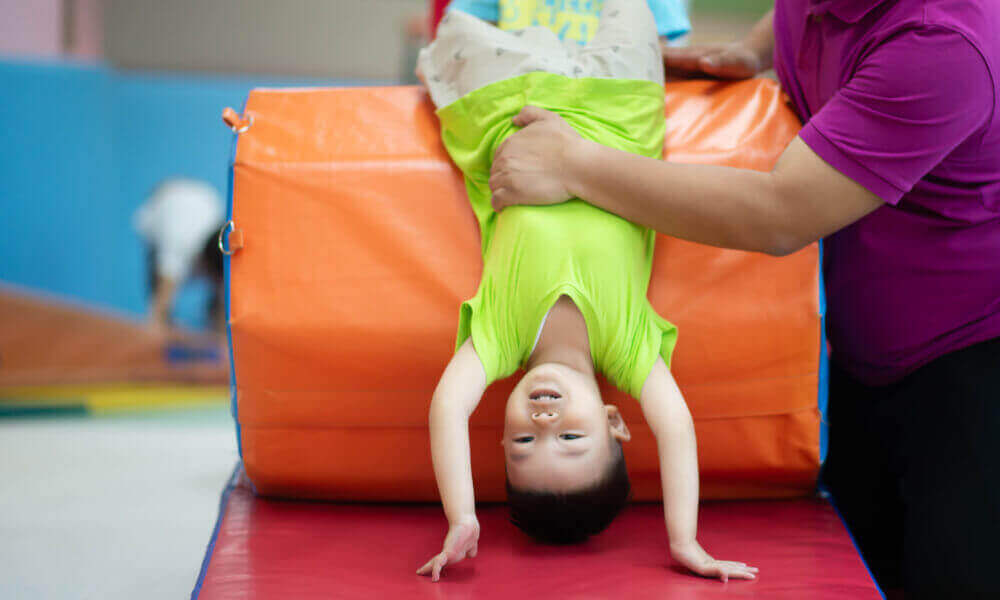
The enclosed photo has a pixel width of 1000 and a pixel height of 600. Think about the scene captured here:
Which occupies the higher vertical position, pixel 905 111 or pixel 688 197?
pixel 905 111

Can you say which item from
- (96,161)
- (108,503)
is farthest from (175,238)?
(108,503)

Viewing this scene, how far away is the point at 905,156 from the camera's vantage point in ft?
3.75

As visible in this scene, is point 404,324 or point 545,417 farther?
point 404,324

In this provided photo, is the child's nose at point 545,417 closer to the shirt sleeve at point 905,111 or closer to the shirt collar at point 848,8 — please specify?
the shirt sleeve at point 905,111

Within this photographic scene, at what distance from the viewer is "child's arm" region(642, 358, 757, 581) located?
3.95 feet

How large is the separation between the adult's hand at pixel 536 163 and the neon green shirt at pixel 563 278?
3cm

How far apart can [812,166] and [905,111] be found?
0.14 m

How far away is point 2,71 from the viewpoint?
14.9 feet

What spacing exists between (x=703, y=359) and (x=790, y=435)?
0.73 ft

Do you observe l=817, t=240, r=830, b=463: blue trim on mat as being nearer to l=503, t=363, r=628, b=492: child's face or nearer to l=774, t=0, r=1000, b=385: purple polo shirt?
l=774, t=0, r=1000, b=385: purple polo shirt

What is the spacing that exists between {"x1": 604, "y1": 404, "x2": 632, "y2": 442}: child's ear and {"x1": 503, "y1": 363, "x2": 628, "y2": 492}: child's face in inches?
1.0

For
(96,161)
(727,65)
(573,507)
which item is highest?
(727,65)

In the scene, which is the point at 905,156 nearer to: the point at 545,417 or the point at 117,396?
the point at 545,417

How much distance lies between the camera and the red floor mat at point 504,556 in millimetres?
1181
